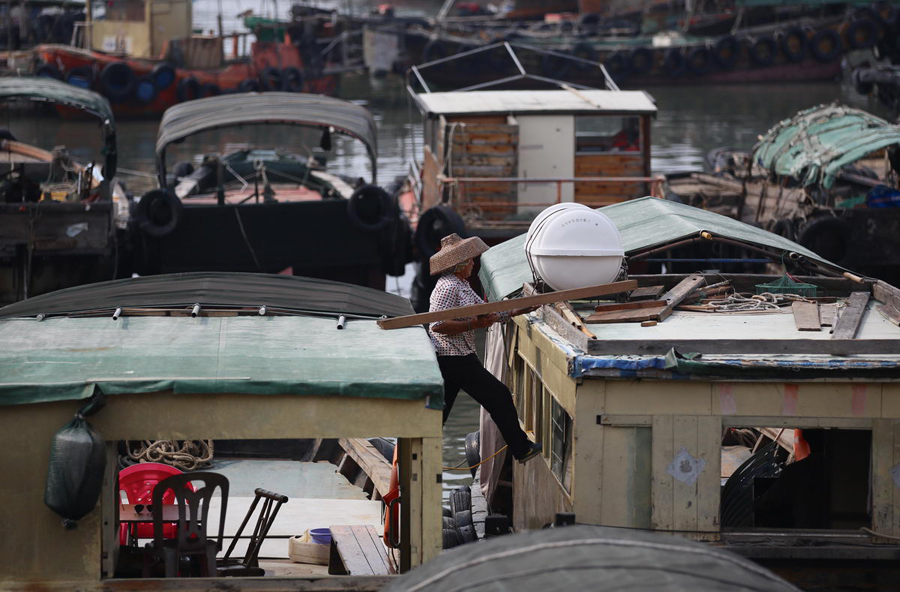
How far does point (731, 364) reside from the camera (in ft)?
17.1

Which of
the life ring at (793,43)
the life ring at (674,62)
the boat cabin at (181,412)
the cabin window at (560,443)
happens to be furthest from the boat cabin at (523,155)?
the life ring at (793,43)

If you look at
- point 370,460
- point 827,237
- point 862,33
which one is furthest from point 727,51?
point 370,460

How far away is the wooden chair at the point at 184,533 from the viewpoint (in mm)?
5262

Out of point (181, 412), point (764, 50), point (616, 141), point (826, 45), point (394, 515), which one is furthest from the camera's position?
point (764, 50)

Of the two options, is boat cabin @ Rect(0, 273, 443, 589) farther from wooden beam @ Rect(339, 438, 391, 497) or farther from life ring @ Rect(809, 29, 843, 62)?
life ring @ Rect(809, 29, 843, 62)

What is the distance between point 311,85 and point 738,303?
31.6 meters

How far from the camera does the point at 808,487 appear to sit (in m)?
6.62

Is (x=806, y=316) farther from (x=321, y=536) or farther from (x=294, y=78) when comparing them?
(x=294, y=78)

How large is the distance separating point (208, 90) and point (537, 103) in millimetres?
19080

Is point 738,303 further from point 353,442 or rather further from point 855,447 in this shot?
point 353,442

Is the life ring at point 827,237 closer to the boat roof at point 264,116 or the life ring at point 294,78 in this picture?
the boat roof at point 264,116

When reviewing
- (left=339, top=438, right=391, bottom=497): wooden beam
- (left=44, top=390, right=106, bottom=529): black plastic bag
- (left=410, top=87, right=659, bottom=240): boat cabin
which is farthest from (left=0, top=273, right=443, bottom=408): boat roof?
(left=410, top=87, right=659, bottom=240): boat cabin

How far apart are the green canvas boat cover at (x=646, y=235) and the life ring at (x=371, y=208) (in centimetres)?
509

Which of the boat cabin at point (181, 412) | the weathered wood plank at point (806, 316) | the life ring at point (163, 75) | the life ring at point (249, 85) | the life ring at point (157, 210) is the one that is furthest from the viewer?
the life ring at point (249, 85)
